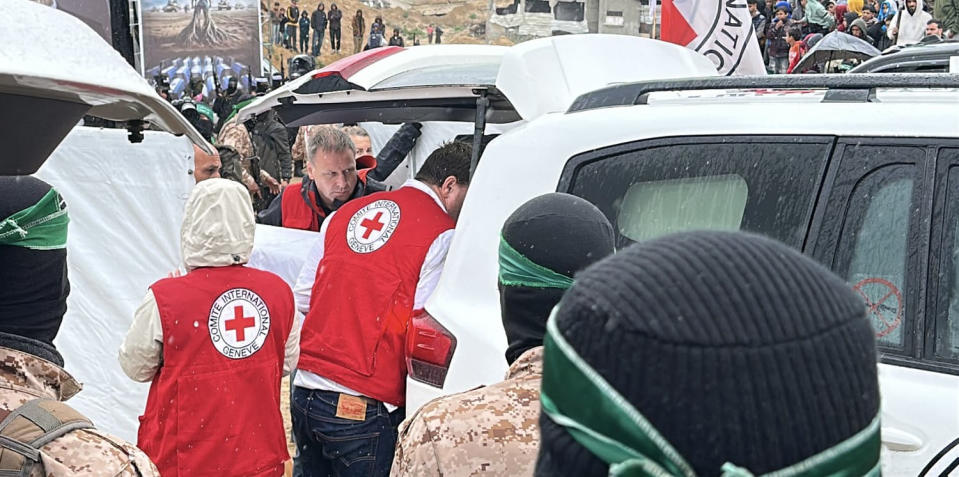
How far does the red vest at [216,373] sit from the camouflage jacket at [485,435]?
1.88 meters

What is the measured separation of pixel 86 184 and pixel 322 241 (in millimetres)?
2354

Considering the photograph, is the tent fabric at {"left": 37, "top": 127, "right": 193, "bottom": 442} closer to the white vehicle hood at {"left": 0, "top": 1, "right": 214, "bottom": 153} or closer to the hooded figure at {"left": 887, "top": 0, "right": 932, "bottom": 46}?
the white vehicle hood at {"left": 0, "top": 1, "right": 214, "bottom": 153}

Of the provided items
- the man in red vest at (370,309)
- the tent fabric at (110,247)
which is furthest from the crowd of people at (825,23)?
the man in red vest at (370,309)

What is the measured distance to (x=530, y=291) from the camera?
1.93 m

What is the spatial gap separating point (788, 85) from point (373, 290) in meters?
1.70

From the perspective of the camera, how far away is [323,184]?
16.9 ft

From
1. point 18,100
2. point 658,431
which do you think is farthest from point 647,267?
point 18,100

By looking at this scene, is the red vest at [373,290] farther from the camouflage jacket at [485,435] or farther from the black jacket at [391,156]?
the black jacket at [391,156]

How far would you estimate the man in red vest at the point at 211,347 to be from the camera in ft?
11.6

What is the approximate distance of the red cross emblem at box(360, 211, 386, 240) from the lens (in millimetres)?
3855

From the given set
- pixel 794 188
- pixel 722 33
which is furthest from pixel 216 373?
pixel 722 33

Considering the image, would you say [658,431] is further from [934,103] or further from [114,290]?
[114,290]

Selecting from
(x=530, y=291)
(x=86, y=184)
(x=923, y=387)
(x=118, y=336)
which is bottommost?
(x=118, y=336)

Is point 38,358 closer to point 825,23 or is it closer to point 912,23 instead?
point 912,23
